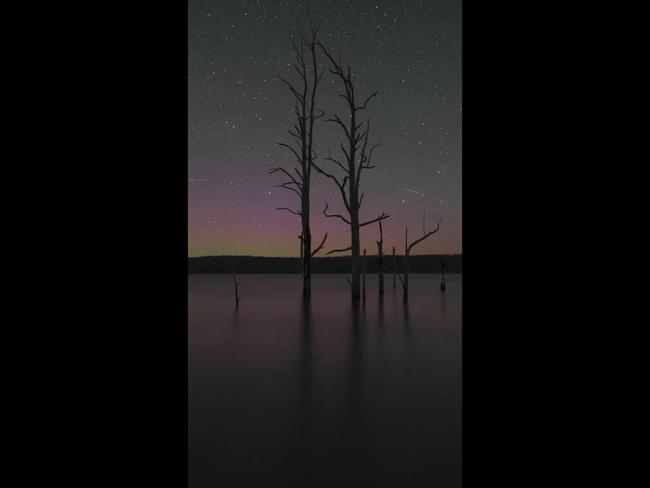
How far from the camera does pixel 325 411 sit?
343 centimetres

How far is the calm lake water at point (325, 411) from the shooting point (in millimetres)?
2307

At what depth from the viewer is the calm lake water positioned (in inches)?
90.8
